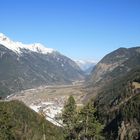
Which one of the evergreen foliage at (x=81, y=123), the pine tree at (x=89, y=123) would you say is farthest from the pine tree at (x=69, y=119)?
the pine tree at (x=89, y=123)

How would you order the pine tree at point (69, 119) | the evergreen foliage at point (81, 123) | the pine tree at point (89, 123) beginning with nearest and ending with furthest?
the pine tree at point (89, 123) → the evergreen foliage at point (81, 123) → the pine tree at point (69, 119)

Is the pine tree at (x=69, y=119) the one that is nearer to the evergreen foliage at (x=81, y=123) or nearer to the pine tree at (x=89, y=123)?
the evergreen foliage at (x=81, y=123)

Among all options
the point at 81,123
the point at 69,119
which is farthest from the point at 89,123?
the point at 69,119

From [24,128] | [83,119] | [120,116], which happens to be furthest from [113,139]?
[83,119]

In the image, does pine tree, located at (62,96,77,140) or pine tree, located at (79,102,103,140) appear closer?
pine tree, located at (79,102,103,140)

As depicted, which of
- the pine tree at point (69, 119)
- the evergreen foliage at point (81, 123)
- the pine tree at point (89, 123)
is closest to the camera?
the pine tree at point (89, 123)

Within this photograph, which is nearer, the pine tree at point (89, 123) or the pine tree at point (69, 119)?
the pine tree at point (89, 123)

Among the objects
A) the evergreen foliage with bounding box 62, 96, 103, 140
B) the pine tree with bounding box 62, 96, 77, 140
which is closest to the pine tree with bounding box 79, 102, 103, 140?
the evergreen foliage with bounding box 62, 96, 103, 140

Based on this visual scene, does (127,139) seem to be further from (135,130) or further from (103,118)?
(103,118)

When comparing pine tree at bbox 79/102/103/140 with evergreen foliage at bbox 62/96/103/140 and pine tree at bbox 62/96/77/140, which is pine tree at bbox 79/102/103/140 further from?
pine tree at bbox 62/96/77/140
